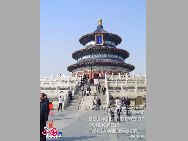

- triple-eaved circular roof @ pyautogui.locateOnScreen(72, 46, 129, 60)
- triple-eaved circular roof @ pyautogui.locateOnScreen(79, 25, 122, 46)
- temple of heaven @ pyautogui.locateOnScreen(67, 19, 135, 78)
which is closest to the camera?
temple of heaven @ pyautogui.locateOnScreen(67, 19, 135, 78)

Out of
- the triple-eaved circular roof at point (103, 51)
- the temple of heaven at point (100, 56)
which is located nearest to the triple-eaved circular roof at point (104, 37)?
the temple of heaven at point (100, 56)

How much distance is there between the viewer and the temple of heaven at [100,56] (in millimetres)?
37594

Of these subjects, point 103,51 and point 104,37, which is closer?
point 103,51

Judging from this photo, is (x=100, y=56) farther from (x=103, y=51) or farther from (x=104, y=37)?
(x=104, y=37)

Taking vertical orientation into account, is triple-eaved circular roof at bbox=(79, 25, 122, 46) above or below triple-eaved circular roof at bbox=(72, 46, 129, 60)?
above

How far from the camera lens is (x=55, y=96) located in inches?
742

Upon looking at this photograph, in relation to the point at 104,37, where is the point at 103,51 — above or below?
below

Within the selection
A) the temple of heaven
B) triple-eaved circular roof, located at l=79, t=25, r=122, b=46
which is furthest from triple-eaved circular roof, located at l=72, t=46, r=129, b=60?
Result: triple-eaved circular roof, located at l=79, t=25, r=122, b=46

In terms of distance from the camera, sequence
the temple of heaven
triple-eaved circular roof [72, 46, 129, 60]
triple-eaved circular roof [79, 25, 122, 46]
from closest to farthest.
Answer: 1. the temple of heaven
2. triple-eaved circular roof [72, 46, 129, 60]
3. triple-eaved circular roof [79, 25, 122, 46]

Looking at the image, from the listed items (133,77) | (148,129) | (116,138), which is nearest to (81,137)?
(116,138)

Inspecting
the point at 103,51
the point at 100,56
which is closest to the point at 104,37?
the point at 103,51

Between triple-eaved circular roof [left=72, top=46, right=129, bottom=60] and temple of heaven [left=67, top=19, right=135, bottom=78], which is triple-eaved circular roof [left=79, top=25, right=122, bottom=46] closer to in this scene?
temple of heaven [left=67, top=19, right=135, bottom=78]

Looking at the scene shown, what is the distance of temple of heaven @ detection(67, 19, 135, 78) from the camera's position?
123 feet

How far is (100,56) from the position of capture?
130 ft
